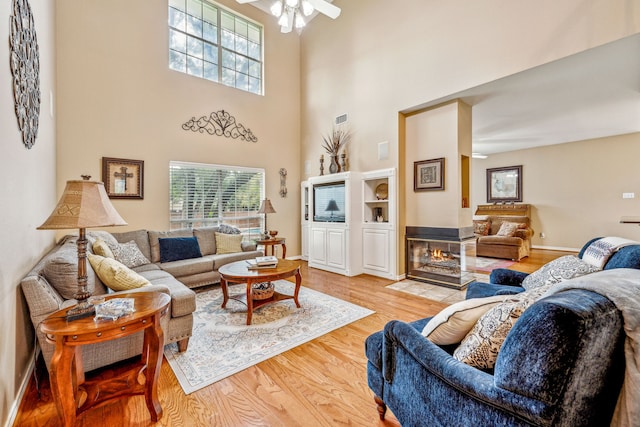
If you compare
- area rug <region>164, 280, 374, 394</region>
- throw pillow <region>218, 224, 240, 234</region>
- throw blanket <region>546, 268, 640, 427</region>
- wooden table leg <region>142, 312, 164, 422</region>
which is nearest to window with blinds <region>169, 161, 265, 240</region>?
throw pillow <region>218, 224, 240, 234</region>

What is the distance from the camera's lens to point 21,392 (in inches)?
67.6

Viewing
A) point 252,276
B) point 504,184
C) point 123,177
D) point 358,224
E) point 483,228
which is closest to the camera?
point 252,276

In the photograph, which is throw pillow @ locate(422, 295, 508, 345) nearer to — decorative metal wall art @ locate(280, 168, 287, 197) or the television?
the television

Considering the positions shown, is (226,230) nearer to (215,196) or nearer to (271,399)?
(215,196)

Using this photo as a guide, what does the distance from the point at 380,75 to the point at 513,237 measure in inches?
186

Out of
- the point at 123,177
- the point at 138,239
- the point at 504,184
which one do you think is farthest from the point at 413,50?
the point at 504,184

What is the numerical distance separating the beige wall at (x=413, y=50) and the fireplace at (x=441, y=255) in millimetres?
382

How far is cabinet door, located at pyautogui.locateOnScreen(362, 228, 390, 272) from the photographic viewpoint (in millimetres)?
4574

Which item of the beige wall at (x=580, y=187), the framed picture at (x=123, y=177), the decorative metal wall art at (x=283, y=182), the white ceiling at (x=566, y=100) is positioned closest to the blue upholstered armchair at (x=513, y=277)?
the white ceiling at (x=566, y=100)

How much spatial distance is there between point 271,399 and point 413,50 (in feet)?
15.9

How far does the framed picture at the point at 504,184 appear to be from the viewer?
786 centimetres

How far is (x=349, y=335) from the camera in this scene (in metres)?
2.59

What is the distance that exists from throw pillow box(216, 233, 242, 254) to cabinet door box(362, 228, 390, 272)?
220 centimetres

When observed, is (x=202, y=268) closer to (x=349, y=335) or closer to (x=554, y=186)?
(x=349, y=335)
